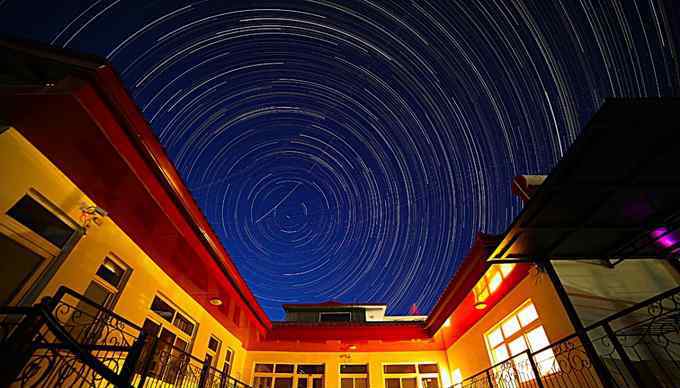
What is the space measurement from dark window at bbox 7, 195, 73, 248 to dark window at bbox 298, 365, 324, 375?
10467mm

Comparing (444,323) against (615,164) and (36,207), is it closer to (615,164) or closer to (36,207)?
(615,164)

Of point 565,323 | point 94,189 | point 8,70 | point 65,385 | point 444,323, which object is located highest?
point 8,70

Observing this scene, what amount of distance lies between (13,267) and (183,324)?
4957mm

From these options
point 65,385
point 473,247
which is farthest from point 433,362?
point 65,385

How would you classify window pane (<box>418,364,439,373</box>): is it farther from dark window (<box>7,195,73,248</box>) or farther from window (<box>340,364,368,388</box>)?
dark window (<box>7,195,73,248</box>)

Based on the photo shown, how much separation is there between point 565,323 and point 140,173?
28.2ft

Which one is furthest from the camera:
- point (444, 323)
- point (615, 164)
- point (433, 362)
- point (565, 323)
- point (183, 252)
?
point (433, 362)

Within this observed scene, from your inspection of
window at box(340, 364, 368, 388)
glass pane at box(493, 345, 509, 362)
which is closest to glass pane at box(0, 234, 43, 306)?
glass pane at box(493, 345, 509, 362)

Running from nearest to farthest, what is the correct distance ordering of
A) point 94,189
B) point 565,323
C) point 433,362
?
1. point 94,189
2. point 565,323
3. point 433,362

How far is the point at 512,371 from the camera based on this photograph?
23.2ft

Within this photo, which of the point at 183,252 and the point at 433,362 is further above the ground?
the point at 183,252

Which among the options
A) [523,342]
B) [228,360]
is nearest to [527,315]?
[523,342]

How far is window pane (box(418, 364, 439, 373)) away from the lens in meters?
12.1

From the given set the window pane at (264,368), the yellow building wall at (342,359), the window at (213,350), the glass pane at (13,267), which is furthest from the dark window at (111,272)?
the window pane at (264,368)
